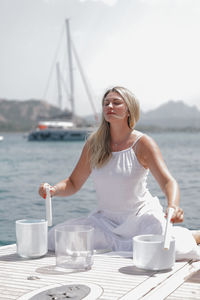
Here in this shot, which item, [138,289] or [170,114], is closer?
[138,289]

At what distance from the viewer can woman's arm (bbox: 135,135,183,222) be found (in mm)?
2717

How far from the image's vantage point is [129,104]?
322cm

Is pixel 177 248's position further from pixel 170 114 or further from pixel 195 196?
pixel 170 114

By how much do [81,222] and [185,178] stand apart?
12.0 m

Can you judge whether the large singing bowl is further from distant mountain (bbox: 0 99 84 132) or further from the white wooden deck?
distant mountain (bbox: 0 99 84 132)

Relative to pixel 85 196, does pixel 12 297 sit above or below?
above

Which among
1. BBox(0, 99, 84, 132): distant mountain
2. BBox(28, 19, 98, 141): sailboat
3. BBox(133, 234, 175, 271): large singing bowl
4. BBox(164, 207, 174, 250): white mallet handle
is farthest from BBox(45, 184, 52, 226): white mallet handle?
BBox(0, 99, 84, 132): distant mountain

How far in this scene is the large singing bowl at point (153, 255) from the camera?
2547 millimetres

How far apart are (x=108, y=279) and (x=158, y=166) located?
33.2 inches

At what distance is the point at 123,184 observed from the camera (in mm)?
3137

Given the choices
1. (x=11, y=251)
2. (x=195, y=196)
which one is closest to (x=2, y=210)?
(x=195, y=196)

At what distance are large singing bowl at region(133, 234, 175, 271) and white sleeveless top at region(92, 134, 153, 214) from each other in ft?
1.89

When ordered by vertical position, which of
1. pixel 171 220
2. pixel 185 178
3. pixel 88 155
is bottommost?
pixel 185 178

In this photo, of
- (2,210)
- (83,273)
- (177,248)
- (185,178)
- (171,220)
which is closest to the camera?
(171,220)
